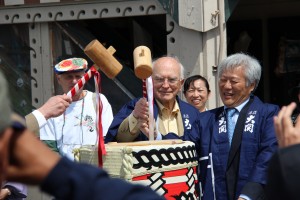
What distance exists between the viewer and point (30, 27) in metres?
6.46

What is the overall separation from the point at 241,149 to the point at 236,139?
6 centimetres

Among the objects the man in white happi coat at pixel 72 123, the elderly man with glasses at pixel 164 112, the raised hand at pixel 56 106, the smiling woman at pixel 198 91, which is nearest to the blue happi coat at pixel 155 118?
the elderly man with glasses at pixel 164 112

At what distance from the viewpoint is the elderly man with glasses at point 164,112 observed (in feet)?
11.5

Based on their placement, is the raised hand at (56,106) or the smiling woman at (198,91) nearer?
the raised hand at (56,106)

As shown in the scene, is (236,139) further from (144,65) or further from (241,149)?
(144,65)

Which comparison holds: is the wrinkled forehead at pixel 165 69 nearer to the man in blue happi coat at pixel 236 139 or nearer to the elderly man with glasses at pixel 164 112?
the elderly man with glasses at pixel 164 112

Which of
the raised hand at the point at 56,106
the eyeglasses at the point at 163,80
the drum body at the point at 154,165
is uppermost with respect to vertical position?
the eyeglasses at the point at 163,80

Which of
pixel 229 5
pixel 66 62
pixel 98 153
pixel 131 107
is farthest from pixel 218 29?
pixel 98 153

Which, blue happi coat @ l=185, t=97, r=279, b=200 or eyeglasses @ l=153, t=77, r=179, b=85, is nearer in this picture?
blue happi coat @ l=185, t=97, r=279, b=200

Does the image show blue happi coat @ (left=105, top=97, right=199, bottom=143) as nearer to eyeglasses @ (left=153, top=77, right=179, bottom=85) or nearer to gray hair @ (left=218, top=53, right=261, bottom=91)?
eyeglasses @ (left=153, top=77, right=179, bottom=85)

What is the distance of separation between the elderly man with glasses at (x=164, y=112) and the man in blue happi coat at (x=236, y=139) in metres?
0.14

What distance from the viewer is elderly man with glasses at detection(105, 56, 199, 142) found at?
349 cm

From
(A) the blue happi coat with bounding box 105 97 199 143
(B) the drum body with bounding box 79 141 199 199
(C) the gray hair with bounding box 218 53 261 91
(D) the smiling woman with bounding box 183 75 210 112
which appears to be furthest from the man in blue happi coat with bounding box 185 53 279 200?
(D) the smiling woman with bounding box 183 75 210 112

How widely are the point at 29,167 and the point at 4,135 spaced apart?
0.07 meters
